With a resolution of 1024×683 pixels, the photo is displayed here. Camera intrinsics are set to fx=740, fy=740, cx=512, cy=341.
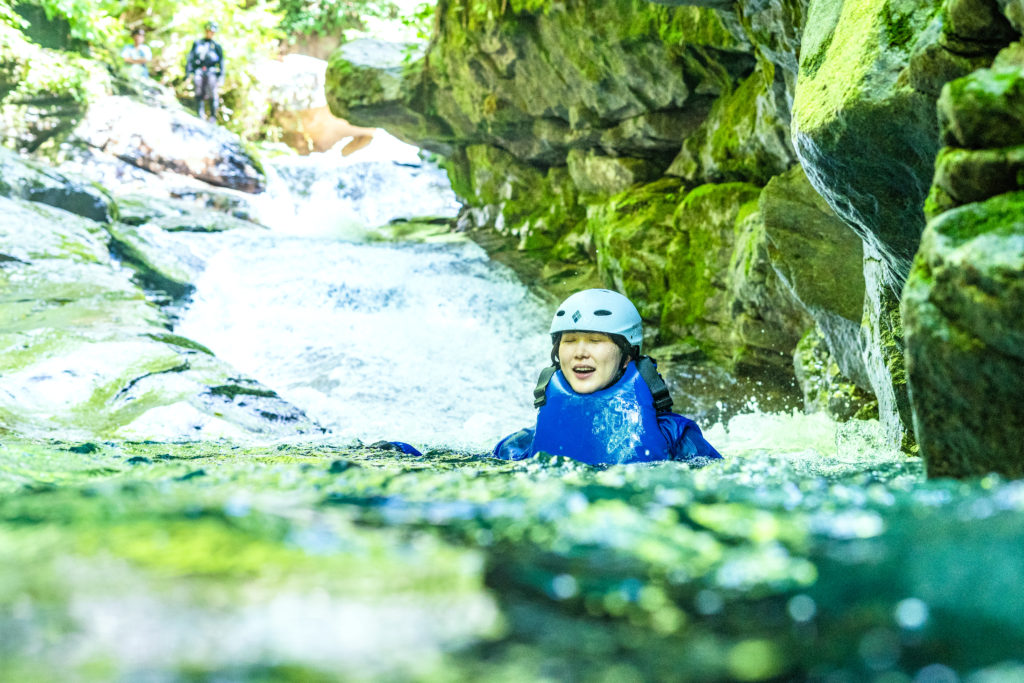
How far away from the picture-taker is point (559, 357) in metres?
4.43

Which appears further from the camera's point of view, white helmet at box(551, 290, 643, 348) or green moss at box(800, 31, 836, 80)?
white helmet at box(551, 290, 643, 348)

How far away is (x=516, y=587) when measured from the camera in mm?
1119

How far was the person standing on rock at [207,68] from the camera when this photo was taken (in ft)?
68.4

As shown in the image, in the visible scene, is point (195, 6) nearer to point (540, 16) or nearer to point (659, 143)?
point (540, 16)

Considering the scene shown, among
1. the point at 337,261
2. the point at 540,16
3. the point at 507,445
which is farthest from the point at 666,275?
the point at 337,261

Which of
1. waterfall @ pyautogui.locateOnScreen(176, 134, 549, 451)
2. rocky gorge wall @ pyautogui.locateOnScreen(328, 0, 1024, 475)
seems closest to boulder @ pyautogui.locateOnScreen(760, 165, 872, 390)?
rocky gorge wall @ pyautogui.locateOnScreen(328, 0, 1024, 475)

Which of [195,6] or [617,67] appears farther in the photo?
[195,6]

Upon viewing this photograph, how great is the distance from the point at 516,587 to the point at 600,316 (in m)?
3.29

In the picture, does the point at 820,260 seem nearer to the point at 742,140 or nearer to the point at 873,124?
the point at 873,124

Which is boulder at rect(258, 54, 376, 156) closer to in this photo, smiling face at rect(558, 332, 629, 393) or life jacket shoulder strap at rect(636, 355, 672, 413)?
smiling face at rect(558, 332, 629, 393)

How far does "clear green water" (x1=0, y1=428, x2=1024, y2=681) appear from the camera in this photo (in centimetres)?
91

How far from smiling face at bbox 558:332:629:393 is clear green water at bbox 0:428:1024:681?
2.50 metres

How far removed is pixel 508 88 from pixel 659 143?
3289 mm

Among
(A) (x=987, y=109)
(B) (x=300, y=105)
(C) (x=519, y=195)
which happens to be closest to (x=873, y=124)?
(A) (x=987, y=109)
